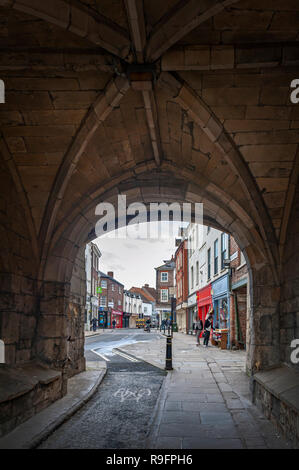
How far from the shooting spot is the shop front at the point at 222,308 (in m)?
15.3

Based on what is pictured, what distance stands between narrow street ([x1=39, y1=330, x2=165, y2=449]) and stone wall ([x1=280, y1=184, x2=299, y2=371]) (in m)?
2.46

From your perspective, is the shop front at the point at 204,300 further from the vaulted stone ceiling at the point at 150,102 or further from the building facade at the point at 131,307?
the building facade at the point at 131,307

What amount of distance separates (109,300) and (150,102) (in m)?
52.0

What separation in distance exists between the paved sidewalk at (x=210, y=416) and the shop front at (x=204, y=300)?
10.8 m

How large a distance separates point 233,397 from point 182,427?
7.04 feet

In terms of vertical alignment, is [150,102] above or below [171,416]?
above

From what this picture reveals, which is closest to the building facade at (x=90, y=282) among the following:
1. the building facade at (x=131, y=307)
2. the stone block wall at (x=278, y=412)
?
the building facade at (x=131, y=307)

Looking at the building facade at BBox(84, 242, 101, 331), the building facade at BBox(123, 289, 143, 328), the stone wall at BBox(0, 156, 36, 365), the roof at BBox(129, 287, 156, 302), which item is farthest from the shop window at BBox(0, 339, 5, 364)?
the roof at BBox(129, 287, 156, 302)

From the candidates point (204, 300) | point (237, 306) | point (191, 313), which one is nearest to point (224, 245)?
point (237, 306)

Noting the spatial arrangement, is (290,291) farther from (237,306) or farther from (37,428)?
(237,306)

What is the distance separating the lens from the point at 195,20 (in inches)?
177

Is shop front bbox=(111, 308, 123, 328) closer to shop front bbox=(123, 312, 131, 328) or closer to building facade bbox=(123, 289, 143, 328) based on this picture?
shop front bbox=(123, 312, 131, 328)

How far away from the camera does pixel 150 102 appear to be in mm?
6148

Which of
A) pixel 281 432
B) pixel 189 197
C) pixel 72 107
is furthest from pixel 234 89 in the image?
pixel 281 432
